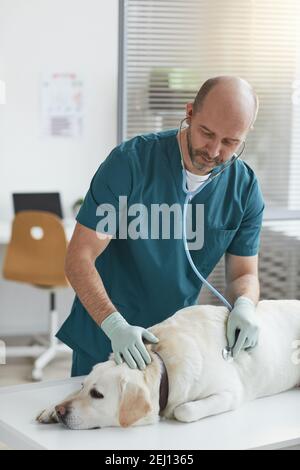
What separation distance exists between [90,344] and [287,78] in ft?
3.92

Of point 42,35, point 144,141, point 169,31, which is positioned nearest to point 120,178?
point 144,141

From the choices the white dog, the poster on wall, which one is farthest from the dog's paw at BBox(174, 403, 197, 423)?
Answer: the poster on wall

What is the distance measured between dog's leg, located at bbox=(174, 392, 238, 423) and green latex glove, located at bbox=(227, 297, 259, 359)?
9 cm

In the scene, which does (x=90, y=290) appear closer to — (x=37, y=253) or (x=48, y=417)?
(x=48, y=417)

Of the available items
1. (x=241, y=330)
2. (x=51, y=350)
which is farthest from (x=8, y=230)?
(x=241, y=330)

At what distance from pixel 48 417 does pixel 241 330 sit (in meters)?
0.39

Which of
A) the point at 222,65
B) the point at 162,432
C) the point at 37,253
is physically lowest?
the point at 37,253

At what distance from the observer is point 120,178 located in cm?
171

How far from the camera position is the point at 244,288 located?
1.79 meters

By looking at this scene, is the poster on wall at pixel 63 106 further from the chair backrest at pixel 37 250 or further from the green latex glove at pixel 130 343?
the green latex glove at pixel 130 343

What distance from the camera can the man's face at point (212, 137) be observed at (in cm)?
161

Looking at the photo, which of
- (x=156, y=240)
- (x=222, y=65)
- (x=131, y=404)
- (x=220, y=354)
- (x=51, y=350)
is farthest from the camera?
(x=51, y=350)

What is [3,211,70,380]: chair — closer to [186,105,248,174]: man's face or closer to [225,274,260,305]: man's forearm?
[225,274,260,305]: man's forearm

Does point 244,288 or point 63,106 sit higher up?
point 63,106
